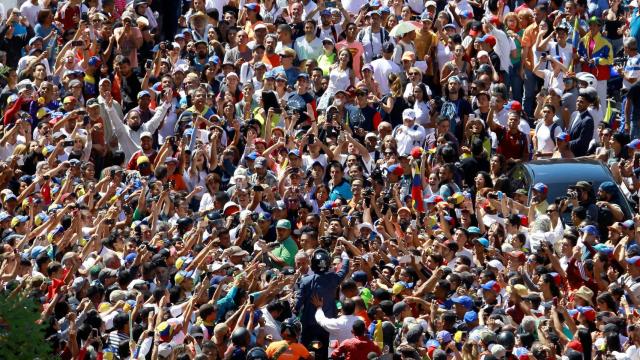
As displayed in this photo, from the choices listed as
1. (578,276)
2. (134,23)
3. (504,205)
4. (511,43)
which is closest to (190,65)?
(134,23)

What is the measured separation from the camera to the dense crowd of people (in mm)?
23734

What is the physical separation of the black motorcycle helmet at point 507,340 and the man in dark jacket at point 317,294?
2388mm

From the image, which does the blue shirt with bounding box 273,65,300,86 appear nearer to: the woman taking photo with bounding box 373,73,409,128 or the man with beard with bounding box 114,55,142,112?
the woman taking photo with bounding box 373,73,409,128

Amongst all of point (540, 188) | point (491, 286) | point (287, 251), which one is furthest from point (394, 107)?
point (491, 286)

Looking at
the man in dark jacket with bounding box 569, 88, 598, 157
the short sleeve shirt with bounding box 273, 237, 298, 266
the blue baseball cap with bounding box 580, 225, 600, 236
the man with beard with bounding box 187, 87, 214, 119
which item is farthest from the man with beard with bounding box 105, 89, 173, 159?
the blue baseball cap with bounding box 580, 225, 600, 236

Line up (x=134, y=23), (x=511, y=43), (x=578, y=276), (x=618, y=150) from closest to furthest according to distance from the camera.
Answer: (x=578, y=276), (x=618, y=150), (x=511, y=43), (x=134, y=23)

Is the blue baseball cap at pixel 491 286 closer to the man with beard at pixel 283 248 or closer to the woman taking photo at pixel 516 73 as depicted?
the man with beard at pixel 283 248

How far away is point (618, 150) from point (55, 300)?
334 inches

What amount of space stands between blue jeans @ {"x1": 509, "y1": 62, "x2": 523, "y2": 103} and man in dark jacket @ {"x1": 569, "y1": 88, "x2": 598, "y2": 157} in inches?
71.1

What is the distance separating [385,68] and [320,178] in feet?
9.96

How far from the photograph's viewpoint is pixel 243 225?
87.4ft

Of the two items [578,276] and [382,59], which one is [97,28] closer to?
[382,59]

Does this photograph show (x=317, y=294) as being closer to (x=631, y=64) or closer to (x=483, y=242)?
(x=483, y=242)

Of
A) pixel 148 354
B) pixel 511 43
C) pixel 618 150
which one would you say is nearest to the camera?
pixel 148 354
